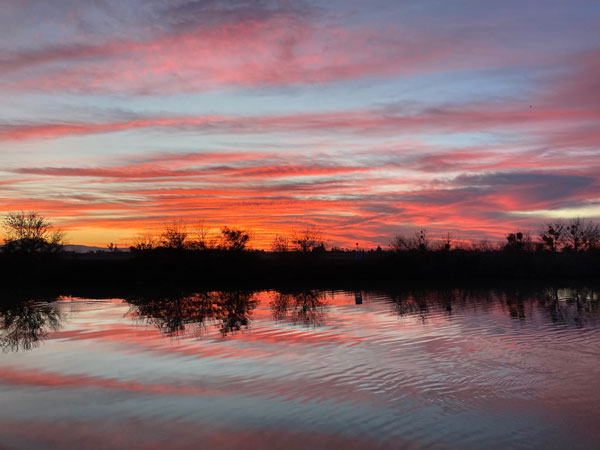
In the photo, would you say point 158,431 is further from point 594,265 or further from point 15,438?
point 594,265

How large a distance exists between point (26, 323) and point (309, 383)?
59.1 ft

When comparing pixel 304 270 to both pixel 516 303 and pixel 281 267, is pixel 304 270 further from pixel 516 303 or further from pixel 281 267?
pixel 516 303

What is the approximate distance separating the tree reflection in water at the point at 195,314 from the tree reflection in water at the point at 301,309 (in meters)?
1.42

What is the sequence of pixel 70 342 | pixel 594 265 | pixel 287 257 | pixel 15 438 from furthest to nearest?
pixel 287 257, pixel 594 265, pixel 70 342, pixel 15 438

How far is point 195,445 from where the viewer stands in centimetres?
795

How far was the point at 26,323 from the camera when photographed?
24.3 meters

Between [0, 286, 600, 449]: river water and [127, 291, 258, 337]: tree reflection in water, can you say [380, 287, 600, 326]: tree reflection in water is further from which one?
[127, 291, 258, 337]: tree reflection in water

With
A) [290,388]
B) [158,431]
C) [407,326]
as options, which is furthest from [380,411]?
[407,326]

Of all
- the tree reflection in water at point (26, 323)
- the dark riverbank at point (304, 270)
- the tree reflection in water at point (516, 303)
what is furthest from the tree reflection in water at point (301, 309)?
the dark riverbank at point (304, 270)

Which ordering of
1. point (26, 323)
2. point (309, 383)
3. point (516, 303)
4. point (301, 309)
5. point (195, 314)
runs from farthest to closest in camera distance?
1. point (516, 303)
2. point (301, 309)
3. point (195, 314)
4. point (26, 323)
5. point (309, 383)

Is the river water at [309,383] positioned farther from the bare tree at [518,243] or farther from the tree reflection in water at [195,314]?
the bare tree at [518,243]

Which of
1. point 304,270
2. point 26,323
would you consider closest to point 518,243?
point 304,270

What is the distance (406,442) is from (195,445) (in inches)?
120

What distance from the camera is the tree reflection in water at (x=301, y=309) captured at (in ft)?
74.5
